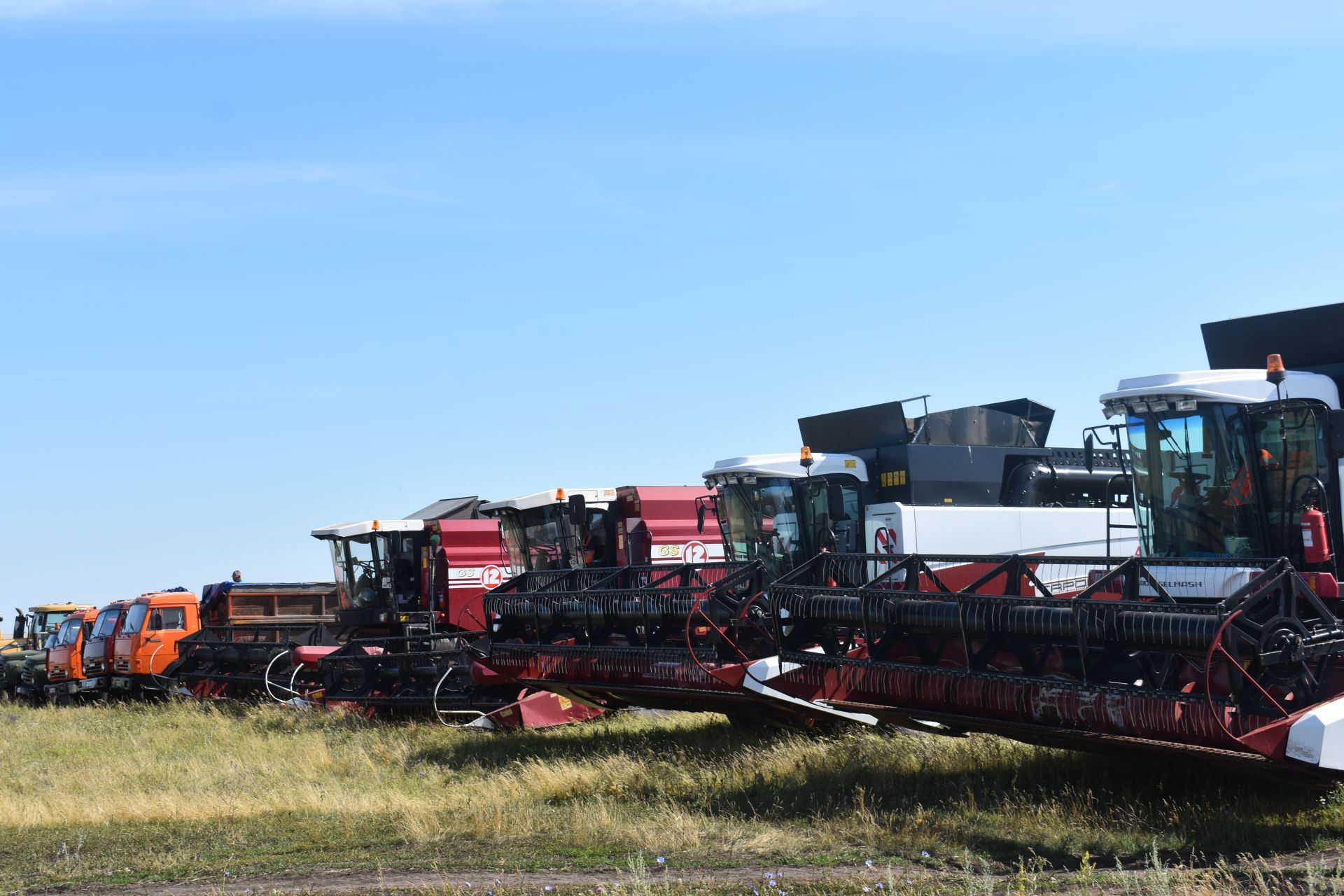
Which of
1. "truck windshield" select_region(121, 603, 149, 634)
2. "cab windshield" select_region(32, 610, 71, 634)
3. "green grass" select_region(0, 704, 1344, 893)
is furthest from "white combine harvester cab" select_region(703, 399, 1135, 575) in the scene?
"cab windshield" select_region(32, 610, 71, 634)

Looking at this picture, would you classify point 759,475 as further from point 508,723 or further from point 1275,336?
point 1275,336

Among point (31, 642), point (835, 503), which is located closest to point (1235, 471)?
point (835, 503)

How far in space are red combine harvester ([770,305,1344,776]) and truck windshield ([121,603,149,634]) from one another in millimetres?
16023

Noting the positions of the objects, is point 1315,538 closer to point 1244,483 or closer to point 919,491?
point 1244,483

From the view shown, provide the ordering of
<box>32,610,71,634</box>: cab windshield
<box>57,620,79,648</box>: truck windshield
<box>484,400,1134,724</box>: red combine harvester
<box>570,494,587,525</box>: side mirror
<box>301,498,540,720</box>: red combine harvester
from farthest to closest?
1. <box>32,610,71,634</box>: cab windshield
2. <box>57,620,79,648</box>: truck windshield
3. <box>301,498,540,720</box>: red combine harvester
4. <box>570,494,587,525</box>: side mirror
5. <box>484,400,1134,724</box>: red combine harvester

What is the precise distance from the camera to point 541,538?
1928 cm

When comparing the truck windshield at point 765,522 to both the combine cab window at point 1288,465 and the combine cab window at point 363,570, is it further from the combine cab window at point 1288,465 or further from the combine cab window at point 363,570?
the combine cab window at point 363,570

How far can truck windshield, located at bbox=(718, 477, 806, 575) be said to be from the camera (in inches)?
578

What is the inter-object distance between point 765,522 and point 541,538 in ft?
17.5

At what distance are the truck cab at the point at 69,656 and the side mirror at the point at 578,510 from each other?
37.9ft

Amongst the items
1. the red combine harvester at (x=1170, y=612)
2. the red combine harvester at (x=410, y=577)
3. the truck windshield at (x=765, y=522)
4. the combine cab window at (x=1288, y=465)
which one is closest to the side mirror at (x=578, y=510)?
the red combine harvester at (x=410, y=577)

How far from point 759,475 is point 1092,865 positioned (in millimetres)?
8038

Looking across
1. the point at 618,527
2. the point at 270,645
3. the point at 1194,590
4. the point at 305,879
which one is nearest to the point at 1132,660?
the point at 1194,590

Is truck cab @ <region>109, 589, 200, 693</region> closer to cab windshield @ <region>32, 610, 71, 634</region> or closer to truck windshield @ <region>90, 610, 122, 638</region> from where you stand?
truck windshield @ <region>90, 610, 122, 638</region>
